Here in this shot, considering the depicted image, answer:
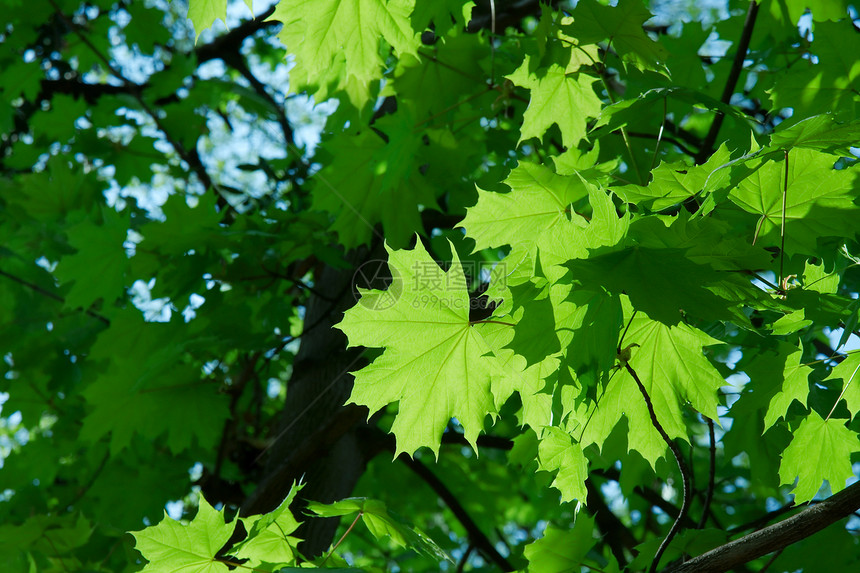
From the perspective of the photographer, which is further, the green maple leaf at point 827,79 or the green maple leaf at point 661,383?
the green maple leaf at point 827,79

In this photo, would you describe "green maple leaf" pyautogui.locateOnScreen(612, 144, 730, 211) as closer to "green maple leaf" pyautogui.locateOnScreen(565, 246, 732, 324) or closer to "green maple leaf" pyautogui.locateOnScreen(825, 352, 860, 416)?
"green maple leaf" pyautogui.locateOnScreen(565, 246, 732, 324)

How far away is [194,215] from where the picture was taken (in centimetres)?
288

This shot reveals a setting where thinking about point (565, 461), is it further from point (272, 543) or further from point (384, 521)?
point (272, 543)

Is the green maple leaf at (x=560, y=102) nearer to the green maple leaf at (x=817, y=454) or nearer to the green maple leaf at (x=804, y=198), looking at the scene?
the green maple leaf at (x=804, y=198)

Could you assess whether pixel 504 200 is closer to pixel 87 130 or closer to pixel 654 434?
pixel 654 434

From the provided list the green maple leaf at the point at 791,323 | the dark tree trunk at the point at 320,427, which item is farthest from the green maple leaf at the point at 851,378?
the dark tree trunk at the point at 320,427

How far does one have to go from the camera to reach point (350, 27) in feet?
6.79

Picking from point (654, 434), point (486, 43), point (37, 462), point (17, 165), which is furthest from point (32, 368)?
point (654, 434)

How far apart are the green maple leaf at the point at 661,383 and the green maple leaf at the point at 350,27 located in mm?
1148

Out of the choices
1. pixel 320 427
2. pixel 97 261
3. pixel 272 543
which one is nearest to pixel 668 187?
pixel 272 543

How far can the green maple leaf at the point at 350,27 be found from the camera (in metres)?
2.01

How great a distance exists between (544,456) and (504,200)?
657mm

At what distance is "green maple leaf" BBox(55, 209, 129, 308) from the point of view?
2.89 metres

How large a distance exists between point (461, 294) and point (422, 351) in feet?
0.59
